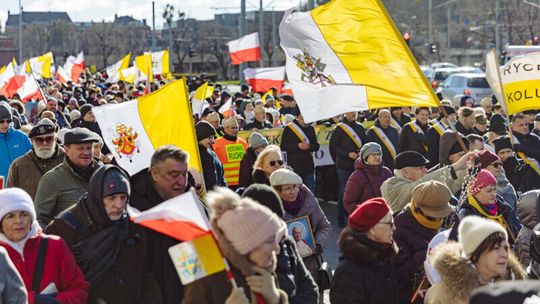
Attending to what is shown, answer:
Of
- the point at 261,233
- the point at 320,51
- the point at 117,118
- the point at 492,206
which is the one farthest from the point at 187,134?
the point at 261,233

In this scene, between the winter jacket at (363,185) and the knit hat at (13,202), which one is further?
the winter jacket at (363,185)

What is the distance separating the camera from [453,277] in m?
5.12

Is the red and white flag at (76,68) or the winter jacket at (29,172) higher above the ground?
the red and white flag at (76,68)

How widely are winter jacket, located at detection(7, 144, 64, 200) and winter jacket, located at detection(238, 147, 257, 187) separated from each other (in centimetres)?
292

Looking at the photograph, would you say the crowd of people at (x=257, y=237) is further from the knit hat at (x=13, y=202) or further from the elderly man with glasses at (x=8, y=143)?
the elderly man with glasses at (x=8, y=143)

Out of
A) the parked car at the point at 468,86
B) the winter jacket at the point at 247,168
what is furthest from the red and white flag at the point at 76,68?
the winter jacket at the point at 247,168

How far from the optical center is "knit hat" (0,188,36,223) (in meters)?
5.57

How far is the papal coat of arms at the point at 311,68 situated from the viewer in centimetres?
893

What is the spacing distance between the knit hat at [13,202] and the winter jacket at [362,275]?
1.65 metres

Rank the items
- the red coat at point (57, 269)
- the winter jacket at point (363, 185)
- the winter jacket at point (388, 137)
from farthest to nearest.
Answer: the winter jacket at point (388, 137) → the winter jacket at point (363, 185) → the red coat at point (57, 269)

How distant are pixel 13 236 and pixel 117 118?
3118mm

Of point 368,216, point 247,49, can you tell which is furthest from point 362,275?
point 247,49

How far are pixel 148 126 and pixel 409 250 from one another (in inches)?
98.5

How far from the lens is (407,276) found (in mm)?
6578
